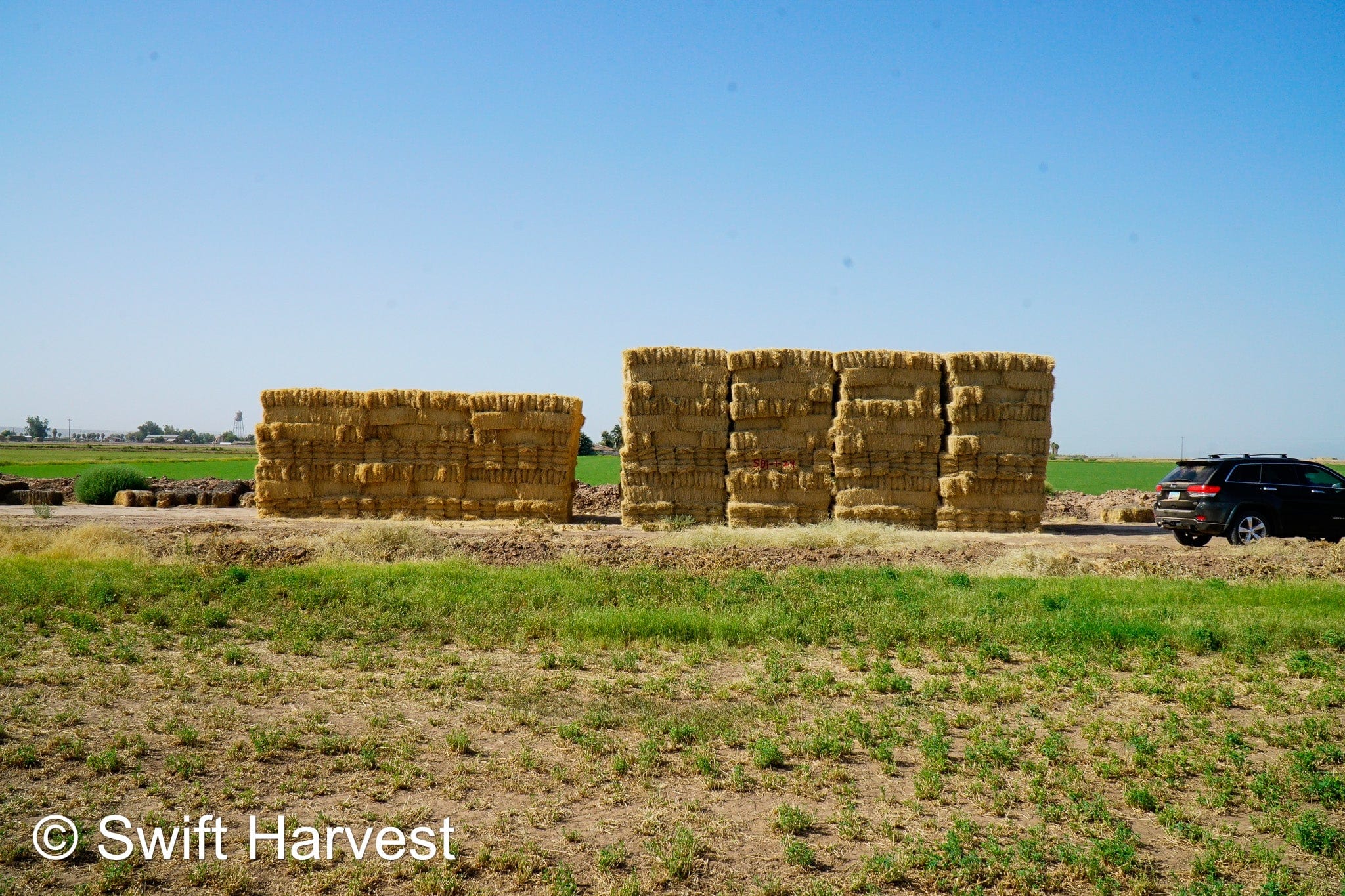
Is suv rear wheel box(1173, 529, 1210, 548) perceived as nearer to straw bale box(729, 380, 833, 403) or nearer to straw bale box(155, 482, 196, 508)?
straw bale box(729, 380, 833, 403)

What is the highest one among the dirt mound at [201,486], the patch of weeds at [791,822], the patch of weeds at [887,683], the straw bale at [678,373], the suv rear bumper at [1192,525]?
the straw bale at [678,373]

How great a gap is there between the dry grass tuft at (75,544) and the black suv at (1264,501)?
737 inches

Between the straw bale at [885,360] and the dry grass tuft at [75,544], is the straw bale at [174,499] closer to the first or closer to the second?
the dry grass tuft at [75,544]

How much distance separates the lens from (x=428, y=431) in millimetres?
22750

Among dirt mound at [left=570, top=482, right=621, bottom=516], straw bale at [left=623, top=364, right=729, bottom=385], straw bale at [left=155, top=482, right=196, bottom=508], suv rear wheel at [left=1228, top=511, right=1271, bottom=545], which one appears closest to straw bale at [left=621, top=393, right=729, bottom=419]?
straw bale at [left=623, top=364, right=729, bottom=385]

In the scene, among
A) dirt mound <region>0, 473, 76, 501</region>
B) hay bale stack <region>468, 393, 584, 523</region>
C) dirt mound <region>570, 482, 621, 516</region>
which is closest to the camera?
hay bale stack <region>468, 393, 584, 523</region>

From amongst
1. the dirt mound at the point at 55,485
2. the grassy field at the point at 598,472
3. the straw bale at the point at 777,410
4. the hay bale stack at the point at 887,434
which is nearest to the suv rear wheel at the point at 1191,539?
the hay bale stack at the point at 887,434

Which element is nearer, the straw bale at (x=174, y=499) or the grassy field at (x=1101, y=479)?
the straw bale at (x=174, y=499)

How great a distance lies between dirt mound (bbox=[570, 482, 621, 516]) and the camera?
27.5 metres

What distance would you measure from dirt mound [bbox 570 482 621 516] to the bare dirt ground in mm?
5423

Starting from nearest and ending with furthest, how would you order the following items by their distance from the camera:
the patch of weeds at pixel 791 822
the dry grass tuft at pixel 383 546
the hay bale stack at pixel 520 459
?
1. the patch of weeds at pixel 791 822
2. the dry grass tuft at pixel 383 546
3. the hay bale stack at pixel 520 459

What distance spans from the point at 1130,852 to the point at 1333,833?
1.32 metres

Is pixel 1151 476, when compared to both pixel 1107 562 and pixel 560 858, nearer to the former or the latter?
pixel 1107 562

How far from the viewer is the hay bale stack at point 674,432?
2231cm
